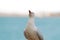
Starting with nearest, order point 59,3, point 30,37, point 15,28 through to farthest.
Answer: point 30,37 → point 15,28 → point 59,3

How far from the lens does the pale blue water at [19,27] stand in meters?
1.77

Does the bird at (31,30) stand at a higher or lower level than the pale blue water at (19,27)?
higher

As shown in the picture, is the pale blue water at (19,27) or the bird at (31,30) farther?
the pale blue water at (19,27)

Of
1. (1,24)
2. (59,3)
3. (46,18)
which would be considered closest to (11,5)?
(1,24)

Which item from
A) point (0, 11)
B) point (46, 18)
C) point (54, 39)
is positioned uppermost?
point (0, 11)

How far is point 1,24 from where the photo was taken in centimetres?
179

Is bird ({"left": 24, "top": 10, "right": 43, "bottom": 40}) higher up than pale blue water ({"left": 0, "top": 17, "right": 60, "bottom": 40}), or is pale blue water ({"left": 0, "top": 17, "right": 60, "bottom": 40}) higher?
bird ({"left": 24, "top": 10, "right": 43, "bottom": 40})

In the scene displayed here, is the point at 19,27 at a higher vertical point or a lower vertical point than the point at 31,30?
lower

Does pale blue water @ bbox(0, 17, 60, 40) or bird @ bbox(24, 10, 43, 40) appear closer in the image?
bird @ bbox(24, 10, 43, 40)

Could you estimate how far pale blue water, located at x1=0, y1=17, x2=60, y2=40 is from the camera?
5.82ft

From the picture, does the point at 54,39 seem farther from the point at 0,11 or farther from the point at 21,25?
the point at 0,11

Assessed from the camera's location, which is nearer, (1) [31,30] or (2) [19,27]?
(1) [31,30]

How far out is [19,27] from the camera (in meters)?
1.81

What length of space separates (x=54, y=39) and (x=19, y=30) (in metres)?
0.48
